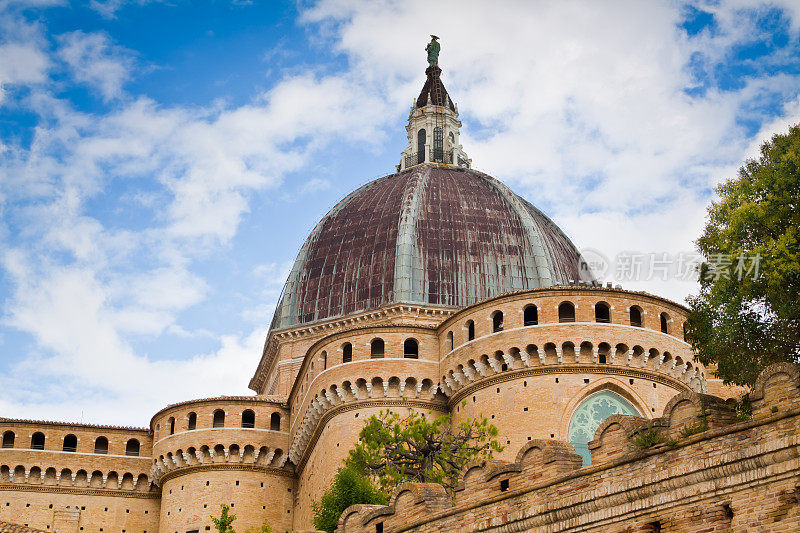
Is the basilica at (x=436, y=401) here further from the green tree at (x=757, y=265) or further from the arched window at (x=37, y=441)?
the green tree at (x=757, y=265)

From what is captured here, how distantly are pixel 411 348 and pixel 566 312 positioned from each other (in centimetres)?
648

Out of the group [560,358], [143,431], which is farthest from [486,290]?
[143,431]

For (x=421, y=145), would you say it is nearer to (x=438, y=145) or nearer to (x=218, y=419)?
(x=438, y=145)

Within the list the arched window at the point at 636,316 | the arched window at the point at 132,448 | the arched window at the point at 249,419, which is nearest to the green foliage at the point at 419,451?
the arched window at the point at 636,316

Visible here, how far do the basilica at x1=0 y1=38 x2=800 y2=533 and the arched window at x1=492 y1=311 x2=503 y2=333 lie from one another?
14cm

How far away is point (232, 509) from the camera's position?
46719 mm

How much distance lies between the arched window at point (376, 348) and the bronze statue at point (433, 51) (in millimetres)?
32367

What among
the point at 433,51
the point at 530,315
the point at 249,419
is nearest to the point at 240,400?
the point at 249,419

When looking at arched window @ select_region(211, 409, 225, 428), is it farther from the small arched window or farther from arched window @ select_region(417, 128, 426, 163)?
arched window @ select_region(417, 128, 426, 163)

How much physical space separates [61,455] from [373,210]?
17678 millimetres

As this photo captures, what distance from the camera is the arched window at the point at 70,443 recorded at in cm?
5184

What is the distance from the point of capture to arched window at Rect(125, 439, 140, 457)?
52375mm

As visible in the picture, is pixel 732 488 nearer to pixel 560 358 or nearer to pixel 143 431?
pixel 560 358

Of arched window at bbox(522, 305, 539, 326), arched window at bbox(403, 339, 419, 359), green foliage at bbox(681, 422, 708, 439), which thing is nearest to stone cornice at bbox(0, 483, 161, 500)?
arched window at bbox(403, 339, 419, 359)
